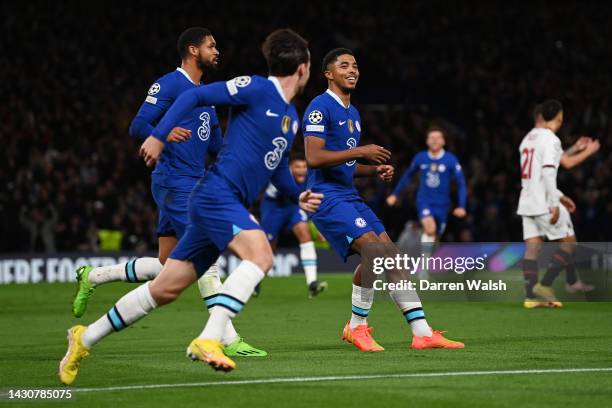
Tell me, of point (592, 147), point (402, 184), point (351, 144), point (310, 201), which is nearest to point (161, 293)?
point (310, 201)

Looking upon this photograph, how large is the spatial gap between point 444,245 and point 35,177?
28.7 ft

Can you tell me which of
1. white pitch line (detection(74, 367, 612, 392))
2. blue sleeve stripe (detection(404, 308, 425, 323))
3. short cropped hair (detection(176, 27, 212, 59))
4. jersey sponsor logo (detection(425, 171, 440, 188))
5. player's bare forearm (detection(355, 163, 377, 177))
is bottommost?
white pitch line (detection(74, 367, 612, 392))

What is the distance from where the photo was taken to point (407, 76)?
109 feet

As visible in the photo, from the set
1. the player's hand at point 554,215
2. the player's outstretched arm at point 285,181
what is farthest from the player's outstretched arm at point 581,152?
the player's outstretched arm at point 285,181

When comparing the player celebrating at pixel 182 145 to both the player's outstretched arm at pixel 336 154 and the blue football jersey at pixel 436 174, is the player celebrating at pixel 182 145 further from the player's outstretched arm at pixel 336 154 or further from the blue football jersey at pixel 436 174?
the blue football jersey at pixel 436 174

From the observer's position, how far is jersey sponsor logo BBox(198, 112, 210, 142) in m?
9.59

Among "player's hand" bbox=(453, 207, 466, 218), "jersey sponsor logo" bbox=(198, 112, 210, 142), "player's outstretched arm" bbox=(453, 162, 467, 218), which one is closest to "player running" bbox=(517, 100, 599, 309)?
"player's hand" bbox=(453, 207, 466, 218)

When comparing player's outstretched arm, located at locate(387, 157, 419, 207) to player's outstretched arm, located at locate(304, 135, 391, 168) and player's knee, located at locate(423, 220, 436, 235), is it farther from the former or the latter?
player's outstretched arm, located at locate(304, 135, 391, 168)

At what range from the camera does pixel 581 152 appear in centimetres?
1404

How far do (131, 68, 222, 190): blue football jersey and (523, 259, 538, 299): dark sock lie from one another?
21.0 feet

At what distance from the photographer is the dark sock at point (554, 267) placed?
14.9 meters

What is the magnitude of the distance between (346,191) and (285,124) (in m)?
2.43

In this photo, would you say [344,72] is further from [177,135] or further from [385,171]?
[177,135]

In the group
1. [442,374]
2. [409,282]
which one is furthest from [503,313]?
[442,374]
